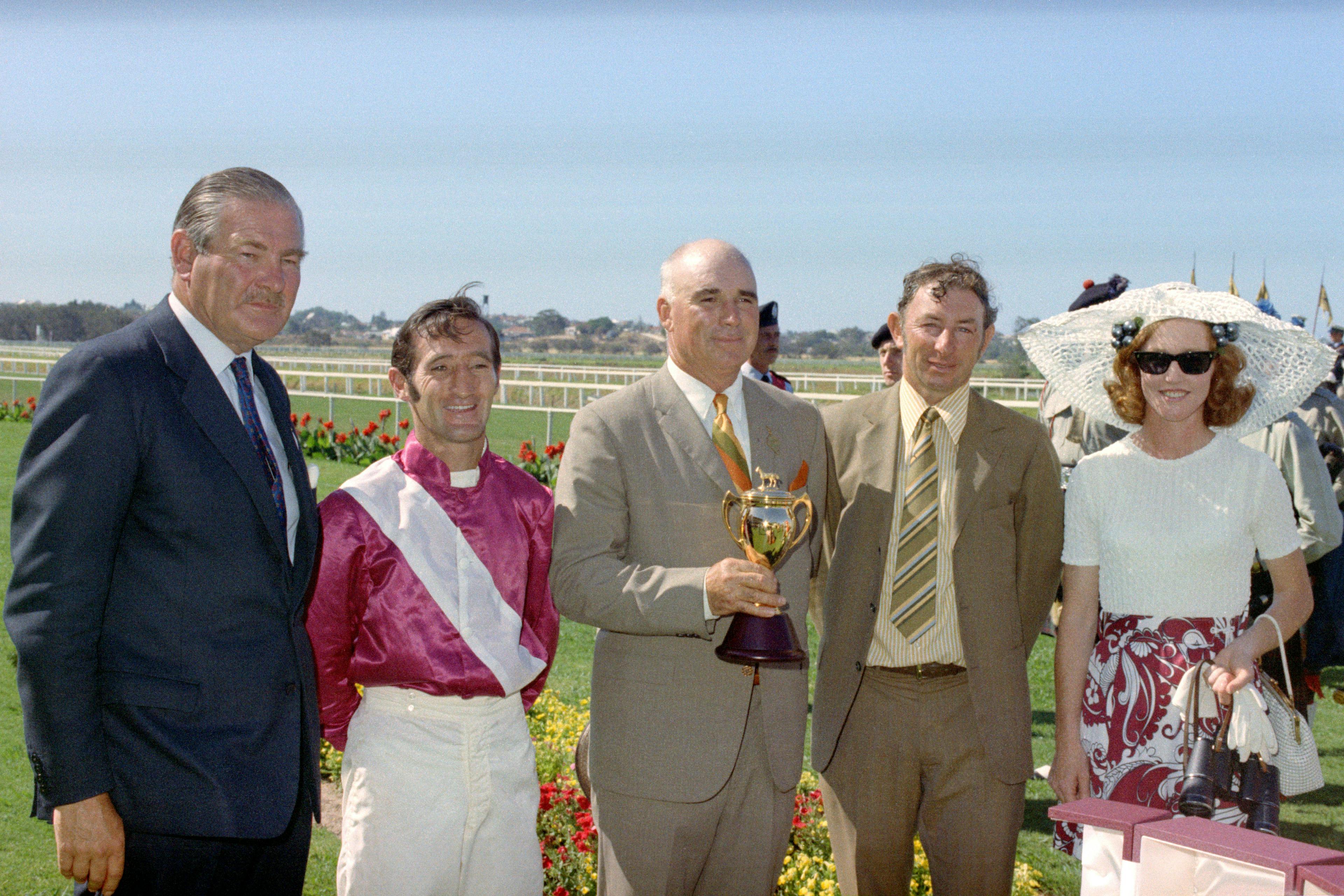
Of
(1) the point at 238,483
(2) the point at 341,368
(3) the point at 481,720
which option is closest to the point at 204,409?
(1) the point at 238,483

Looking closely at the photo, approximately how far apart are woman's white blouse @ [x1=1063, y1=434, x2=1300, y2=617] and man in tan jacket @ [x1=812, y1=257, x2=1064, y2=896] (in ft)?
0.73

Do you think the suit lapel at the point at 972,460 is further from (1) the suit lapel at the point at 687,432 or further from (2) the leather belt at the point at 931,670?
(1) the suit lapel at the point at 687,432

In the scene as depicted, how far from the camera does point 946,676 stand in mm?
3398

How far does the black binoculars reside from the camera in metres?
2.54

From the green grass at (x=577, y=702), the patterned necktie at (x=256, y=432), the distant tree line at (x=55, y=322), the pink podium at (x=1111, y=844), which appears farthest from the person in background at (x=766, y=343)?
the distant tree line at (x=55, y=322)

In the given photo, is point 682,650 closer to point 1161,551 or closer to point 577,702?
point 1161,551

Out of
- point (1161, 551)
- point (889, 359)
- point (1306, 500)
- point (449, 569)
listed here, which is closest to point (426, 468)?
point (449, 569)

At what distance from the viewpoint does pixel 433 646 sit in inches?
111

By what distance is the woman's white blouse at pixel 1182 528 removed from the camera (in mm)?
3170

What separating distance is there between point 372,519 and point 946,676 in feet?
5.85

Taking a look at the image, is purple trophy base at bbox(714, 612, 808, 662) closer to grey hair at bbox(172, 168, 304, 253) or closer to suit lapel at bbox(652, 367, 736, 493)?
suit lapel at bbox(652, 367, 736, 493)

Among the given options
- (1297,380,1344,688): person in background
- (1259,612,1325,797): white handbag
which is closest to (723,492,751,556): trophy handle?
(1259,612,1325,797): white handbag

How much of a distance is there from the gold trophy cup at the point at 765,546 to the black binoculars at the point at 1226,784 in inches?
38.4

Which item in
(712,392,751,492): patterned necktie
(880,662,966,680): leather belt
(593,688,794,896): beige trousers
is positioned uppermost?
(712,392,751,492): patterned necktie
